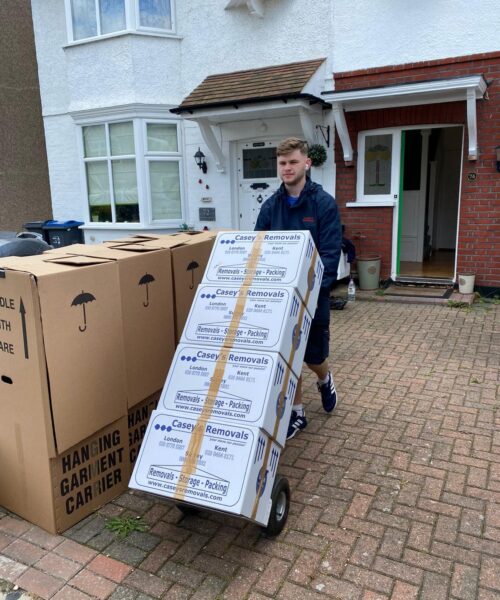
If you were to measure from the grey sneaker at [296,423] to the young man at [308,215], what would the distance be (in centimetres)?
3

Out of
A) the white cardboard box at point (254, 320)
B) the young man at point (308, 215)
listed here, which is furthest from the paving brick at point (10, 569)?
the young man at point (308, 215)

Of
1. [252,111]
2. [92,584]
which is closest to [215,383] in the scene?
[92,584]

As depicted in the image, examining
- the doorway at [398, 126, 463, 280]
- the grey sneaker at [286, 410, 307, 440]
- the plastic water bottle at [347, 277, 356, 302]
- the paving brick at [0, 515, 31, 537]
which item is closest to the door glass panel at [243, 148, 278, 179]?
the doorway at [398, 126, 463, 280]

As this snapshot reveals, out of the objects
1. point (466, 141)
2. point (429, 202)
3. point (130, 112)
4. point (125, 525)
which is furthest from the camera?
point (429, 202)

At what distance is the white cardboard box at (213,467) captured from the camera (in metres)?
2.13

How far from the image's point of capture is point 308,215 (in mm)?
3135

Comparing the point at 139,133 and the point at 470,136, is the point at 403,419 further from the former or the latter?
the point at 139,133

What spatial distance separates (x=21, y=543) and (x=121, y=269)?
4.82 feet

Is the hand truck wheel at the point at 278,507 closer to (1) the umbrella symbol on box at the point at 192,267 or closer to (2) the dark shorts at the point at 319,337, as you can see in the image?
(2) the dark shorts at the point at 319,337

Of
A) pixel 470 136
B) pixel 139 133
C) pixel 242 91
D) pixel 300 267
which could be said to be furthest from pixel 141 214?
pixel 300 267

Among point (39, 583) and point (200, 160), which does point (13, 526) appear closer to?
point (39, 583)

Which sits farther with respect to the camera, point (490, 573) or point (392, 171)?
point (392, 171)

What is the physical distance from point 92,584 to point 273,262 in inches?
68.3

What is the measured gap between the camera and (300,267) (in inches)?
101
